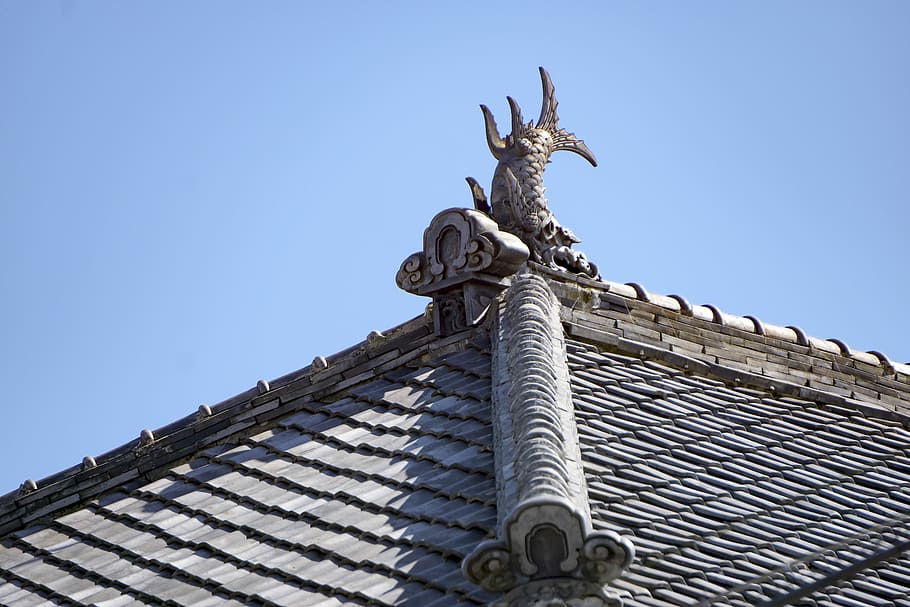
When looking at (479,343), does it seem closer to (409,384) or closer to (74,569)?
(409,384)

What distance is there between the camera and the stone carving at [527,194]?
1298cm

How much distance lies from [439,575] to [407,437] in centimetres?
233

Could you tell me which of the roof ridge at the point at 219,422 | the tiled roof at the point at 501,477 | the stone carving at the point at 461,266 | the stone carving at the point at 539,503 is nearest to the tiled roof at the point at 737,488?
the tiled roof at the point at 501,477

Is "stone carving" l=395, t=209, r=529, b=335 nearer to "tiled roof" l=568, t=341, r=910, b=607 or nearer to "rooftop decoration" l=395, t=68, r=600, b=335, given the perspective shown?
"rooftop decoration" l=395, t=68, r=600, b=335

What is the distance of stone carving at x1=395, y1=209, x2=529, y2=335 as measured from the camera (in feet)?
39.8

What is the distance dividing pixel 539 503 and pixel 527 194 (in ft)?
19.5

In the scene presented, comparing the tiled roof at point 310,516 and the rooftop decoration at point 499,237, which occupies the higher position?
the rooftop decoration at point 499,237

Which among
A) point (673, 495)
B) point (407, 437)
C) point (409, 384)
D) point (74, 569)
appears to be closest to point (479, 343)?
point (409, 384)

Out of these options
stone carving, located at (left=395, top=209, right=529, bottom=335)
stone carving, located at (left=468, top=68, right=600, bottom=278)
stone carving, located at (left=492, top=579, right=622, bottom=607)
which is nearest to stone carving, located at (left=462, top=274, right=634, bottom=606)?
stone carving, located at (left=492, top=579, right=622, bottom=607)

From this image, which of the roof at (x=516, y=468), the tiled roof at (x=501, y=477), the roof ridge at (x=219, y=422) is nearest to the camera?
the roof at (x=516, y=468)

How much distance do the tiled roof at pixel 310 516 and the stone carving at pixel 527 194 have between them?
4.53ft

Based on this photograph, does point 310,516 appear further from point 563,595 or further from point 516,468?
point 563,595

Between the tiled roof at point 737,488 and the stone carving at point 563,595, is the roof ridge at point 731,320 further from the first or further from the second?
the stone carving at point 563,595

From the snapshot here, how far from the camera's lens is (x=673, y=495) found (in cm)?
988
